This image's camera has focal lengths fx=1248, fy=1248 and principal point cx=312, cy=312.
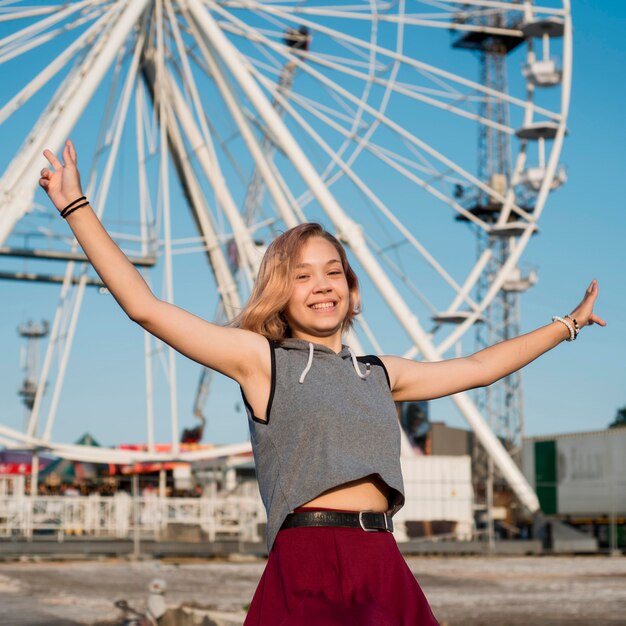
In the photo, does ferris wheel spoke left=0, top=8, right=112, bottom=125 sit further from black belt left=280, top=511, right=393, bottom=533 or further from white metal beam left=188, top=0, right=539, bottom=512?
black belt left=280, top=511, right=393, bottom=533

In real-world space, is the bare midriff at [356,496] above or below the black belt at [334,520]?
above

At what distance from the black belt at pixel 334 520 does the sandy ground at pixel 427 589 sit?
26.3 ft

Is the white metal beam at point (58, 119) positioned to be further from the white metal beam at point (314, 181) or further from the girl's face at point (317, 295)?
the girl's face at point (317, 295)

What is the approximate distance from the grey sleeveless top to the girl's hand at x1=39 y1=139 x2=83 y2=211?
0.55 meters

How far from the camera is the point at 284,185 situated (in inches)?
864

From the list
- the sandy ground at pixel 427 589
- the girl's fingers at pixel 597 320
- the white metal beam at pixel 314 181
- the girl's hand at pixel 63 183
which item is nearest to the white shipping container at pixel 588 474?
the sandy ground at pixel 427 589

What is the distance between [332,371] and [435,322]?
19.7 m

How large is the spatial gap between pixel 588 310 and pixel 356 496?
1096 mm

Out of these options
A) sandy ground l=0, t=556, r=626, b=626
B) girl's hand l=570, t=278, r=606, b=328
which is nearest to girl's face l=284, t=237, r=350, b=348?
girl's hand l=570, t=278, r=606, b=328

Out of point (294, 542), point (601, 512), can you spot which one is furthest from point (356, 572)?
point (601, 512)

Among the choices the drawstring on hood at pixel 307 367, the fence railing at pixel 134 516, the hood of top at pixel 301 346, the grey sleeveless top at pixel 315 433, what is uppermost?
the hood of top at pixel 301 346

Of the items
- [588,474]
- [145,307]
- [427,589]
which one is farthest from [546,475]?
[145,307]

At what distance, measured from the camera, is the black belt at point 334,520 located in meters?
2.63

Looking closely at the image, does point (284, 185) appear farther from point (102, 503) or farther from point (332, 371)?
point (332, 371)
